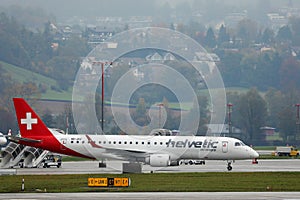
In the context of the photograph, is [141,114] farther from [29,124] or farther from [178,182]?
[178,182]

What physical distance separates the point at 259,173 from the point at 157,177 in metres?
8.18

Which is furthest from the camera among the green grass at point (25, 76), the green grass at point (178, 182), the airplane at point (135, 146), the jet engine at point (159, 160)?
the green grass at point (25, 76)

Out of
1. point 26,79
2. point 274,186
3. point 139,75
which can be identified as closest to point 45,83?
point 26,79

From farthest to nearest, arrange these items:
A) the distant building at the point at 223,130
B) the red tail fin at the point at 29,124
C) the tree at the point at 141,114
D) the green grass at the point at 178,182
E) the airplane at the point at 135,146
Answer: the distant building at the point at 223,130, the tree at the point at 141,114, the red tail fin at the point at 29,124, the airplane at the point at 135,146, the green grass at the point at 178,182

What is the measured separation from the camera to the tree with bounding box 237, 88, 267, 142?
149000mm

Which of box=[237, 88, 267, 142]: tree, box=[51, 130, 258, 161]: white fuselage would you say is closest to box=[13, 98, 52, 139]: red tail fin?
box=[51, 130, 258, 161]: white fuselage

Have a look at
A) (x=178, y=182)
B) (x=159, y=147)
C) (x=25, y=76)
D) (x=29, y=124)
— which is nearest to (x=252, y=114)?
(x=25, y=76)

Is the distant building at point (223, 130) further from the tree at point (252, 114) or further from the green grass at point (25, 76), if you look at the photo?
the green grass at point (25, 76)

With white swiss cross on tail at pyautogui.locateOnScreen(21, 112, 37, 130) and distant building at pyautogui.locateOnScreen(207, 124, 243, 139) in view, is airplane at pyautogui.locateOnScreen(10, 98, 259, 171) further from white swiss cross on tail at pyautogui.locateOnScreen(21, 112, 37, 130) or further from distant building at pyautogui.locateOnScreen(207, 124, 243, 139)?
distant building at pyautogui.locateOnScreen(207, 124, 243, 139)

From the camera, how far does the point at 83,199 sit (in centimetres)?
4078

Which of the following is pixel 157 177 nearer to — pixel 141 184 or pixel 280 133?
pixel 141 184

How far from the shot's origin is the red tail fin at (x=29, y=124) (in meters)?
70.6

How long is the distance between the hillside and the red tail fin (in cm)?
10301

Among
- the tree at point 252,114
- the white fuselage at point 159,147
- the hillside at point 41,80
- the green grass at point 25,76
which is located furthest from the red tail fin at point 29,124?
the green grass at point 25,76
